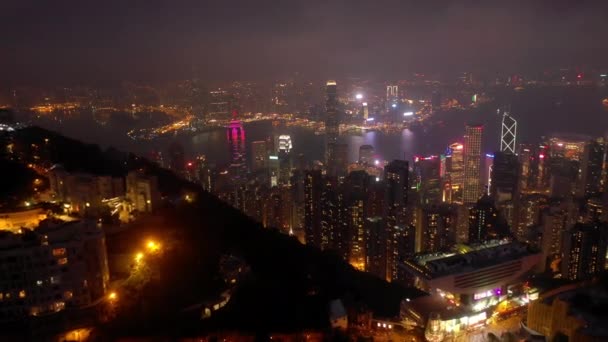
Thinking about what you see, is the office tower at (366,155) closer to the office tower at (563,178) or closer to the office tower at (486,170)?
the office tower at (486,170)

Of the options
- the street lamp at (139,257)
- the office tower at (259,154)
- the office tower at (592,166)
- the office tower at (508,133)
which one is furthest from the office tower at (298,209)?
the office tower at (508,133)

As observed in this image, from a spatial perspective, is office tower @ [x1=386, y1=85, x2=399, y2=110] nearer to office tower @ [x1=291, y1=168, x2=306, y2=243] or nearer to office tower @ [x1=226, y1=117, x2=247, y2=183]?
office tower @ [x1=226, y1=117, x2=247, y2=183]

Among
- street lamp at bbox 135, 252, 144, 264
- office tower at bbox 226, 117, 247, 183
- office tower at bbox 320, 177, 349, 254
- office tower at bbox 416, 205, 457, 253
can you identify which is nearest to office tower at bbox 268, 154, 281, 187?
office tower at bbox 226, 117, 247, 183

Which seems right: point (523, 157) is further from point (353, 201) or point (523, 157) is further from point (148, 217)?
point (148, 217)

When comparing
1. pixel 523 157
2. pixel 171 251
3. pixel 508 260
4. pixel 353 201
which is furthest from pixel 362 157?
pixel 171 251

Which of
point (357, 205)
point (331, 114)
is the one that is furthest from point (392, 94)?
point (357, 205)

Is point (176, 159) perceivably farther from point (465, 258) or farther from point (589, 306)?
point (589, 306)
